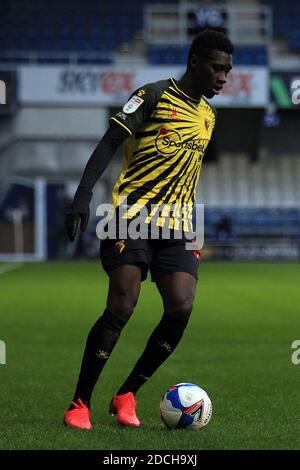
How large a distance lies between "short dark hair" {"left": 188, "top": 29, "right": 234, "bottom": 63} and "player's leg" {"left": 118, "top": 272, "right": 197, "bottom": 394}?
119cm

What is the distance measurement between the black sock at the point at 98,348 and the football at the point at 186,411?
1.35ft

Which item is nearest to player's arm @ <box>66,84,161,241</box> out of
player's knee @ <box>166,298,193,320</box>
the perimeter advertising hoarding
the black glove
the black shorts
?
the black glove

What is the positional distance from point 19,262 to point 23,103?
5.16m

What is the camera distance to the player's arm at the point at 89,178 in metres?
4.57

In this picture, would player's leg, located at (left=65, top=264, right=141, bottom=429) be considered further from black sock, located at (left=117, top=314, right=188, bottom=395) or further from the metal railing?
the metal railing

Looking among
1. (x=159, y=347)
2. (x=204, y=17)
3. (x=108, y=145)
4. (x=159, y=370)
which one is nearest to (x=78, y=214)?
(x=108, y=145)

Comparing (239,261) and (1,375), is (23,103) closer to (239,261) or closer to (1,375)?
(239,261)

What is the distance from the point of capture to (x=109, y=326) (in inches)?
189

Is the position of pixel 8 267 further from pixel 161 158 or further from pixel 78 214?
pixel 78 214

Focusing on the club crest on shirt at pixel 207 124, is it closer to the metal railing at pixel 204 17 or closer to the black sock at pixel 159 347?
the black sock at pixel 159 347

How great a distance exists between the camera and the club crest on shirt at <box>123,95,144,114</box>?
482cm

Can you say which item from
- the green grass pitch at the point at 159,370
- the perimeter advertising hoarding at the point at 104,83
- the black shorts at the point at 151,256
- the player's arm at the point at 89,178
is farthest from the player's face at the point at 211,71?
the perimeter advertising hoarding at the point at 104,83

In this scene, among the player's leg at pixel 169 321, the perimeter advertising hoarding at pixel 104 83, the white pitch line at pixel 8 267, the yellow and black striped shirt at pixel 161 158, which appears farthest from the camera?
the perimeter advertising hoarding at pixel 104 83
